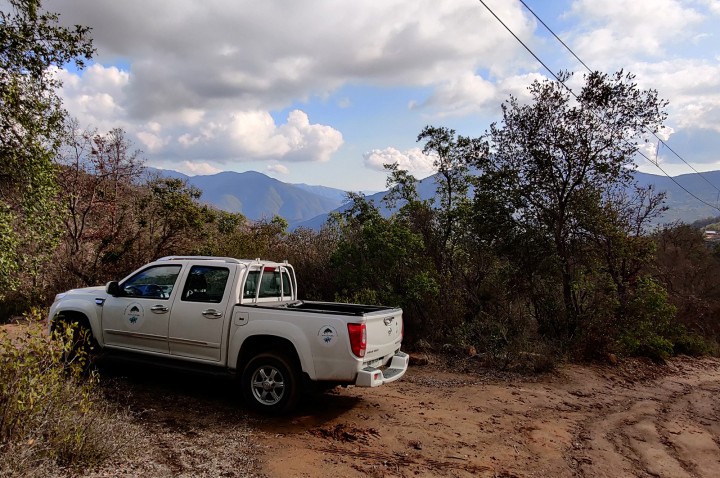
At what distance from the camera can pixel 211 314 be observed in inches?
235

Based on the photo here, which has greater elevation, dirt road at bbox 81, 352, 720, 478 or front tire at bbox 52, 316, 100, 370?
front tire at bbox 52, 316, 100, 370

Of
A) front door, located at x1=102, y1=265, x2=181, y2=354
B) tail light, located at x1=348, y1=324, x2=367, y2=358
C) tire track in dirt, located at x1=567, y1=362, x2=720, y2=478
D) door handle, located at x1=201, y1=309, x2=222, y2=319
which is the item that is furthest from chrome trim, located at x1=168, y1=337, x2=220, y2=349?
tire track in dirt, located at x1=567, y1=362, x2=720, y2=478

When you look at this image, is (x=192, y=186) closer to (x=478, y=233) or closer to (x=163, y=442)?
(x=478, y=233)

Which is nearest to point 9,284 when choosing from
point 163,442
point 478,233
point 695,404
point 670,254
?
point 163,442

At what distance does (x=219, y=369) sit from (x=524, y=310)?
7932 millimetres

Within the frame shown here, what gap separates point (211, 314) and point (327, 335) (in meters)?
1.66

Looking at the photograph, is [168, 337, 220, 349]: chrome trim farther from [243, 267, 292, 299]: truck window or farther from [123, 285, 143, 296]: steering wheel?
[123, 285, 143, 296]: steering wheel

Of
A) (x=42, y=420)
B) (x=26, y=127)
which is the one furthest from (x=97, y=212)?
(x=42, y=420)

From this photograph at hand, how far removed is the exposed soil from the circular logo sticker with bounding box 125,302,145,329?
2.85 feet

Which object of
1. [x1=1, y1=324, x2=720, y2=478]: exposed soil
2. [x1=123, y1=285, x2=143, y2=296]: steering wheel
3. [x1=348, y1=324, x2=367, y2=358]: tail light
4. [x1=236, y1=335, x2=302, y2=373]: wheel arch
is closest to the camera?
[x1=1, y1=324, x2=720, y2=478]: exposed soil

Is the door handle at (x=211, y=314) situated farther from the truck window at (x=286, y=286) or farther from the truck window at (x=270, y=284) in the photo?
the truck window at (x=286, y=286)

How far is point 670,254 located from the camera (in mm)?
19312

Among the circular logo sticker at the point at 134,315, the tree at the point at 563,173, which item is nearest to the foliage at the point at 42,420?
the circular logo sticker at the point at 134,315

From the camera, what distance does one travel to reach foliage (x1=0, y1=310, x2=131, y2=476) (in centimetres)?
321
